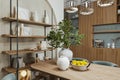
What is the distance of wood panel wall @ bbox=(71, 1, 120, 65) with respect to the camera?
386 cm

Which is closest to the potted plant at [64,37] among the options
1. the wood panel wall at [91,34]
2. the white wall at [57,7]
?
the white wall at [57,7]

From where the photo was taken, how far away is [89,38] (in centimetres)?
452

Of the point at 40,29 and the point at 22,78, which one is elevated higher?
the point at 40,29

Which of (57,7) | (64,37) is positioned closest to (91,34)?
(57,7)

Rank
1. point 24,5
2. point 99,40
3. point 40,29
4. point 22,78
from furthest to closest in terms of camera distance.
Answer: point 99,40 < point 40,29 < point 24,5 < point 22,78

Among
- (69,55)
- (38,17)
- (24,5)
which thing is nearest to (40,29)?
(38,17)

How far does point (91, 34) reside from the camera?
14.7ft

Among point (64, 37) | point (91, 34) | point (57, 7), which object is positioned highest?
point (57, 7)

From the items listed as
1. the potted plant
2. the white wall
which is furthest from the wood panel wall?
the potted plant

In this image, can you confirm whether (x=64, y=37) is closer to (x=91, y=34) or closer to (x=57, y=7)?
(x=57, y=7)

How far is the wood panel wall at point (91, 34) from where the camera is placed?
12.7ft

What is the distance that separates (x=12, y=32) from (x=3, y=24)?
21cm

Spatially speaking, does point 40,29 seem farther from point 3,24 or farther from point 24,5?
point 3,24

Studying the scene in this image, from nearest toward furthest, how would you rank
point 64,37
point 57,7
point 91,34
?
1. point 64,37
2. point 57,7
3. point 91,34
